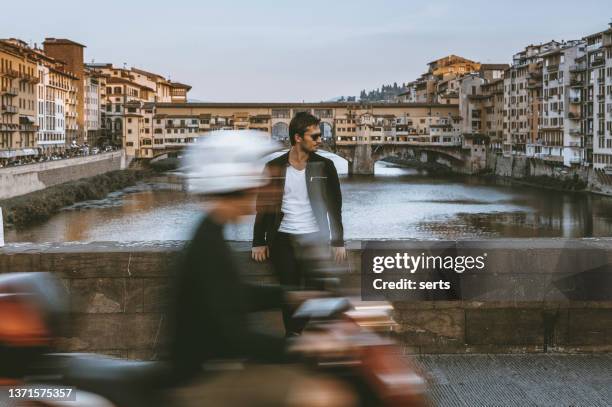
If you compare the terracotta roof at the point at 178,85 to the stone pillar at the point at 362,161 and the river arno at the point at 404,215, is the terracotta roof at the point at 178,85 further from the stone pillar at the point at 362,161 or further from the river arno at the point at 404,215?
the river arno at the point at 404,215

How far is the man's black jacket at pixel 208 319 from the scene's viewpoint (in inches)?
53.9

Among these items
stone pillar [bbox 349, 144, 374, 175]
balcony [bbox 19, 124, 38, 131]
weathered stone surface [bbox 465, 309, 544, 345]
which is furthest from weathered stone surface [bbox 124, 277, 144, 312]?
stone pillar [bbox 349, 144, 374, 175]

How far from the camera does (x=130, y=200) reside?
31.1 metres

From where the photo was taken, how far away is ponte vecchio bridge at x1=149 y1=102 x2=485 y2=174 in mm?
51812

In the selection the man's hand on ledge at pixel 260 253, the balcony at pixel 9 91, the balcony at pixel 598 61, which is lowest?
the man's hand on ledge at pixel 260 253

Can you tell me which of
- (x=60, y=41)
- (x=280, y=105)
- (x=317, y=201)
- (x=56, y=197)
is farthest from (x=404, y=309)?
(x=60, y=41)

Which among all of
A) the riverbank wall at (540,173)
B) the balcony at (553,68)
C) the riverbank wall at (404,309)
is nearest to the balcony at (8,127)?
the riverbank wall at (540,173)

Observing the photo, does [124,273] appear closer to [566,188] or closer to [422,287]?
[422,287]

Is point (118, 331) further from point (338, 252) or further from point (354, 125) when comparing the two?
point (354, 125)

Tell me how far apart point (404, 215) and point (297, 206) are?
23006mm

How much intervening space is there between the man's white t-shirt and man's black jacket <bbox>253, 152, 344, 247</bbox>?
13mm

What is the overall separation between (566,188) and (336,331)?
35.6 m

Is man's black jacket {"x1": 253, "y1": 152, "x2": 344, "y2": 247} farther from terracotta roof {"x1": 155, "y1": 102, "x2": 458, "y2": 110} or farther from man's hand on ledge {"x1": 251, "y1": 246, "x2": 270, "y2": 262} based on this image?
terracotta roof {"x1": 155, "y1": 102, "x2": 458, "y2": 110}

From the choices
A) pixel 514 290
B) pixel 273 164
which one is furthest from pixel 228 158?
pixel 514 290
